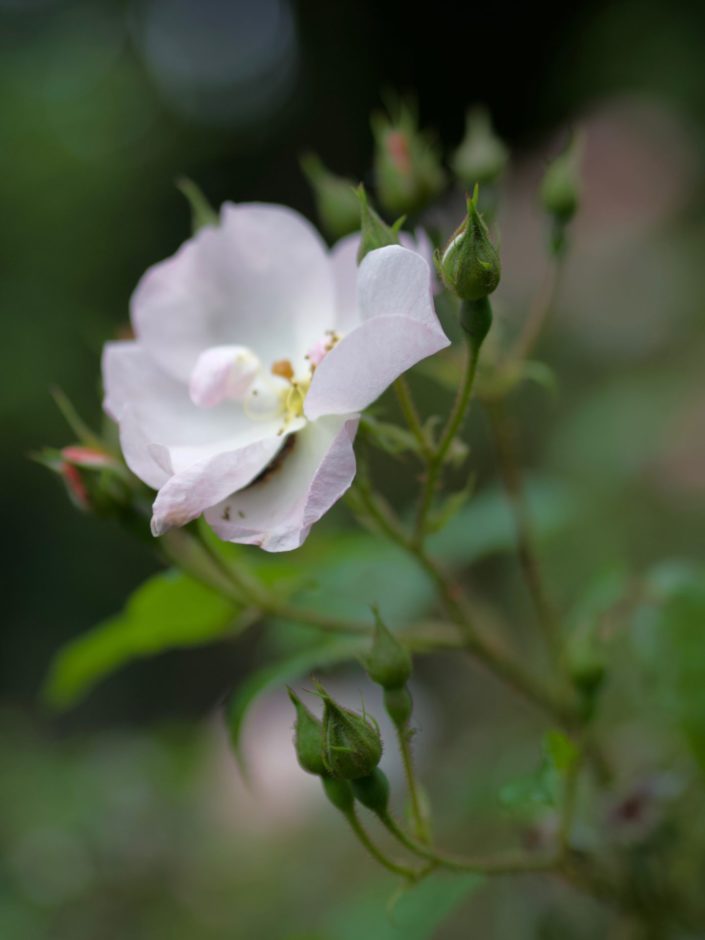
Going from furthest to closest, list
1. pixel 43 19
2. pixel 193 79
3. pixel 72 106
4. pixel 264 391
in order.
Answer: pixel 193 79 < pixel 43 19 < pixel 72 106 < pixel 264 391

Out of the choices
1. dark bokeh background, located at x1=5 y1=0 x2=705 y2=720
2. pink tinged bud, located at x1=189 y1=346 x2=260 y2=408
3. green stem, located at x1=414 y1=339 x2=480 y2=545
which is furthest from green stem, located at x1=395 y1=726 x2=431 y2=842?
dark bokeh background, located at x1=5 y1=0 x2=705 y2=720

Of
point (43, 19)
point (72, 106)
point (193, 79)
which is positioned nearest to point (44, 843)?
point (72, 106)

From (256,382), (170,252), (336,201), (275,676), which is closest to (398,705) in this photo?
(275,676)

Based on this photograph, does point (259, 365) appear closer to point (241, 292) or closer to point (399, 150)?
point (241, 292)

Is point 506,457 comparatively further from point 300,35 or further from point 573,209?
point 300,35

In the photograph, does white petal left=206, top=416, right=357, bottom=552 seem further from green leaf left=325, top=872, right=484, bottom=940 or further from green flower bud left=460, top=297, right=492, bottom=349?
green leaf left=325, top=872, right=484, bottom=940

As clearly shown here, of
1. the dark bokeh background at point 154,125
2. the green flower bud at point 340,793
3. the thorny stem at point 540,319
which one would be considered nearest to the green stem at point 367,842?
the green flower bud at point 340,793

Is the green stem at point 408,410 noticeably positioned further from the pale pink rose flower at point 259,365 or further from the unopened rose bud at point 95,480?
the unopened rose bud at point 95,480
